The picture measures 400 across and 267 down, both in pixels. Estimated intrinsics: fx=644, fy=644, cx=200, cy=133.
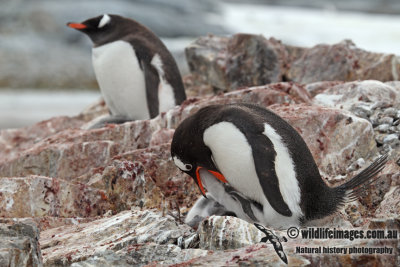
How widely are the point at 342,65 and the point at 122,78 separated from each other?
2286 millimetres

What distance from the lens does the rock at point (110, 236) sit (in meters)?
3.08

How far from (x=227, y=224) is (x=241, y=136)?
698mm

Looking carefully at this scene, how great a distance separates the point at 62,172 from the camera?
5148 millimetres

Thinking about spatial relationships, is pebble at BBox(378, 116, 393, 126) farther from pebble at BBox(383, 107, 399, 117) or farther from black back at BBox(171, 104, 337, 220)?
black back at BBox(171, 104, 337, 220)

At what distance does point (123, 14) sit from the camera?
72.8 feet

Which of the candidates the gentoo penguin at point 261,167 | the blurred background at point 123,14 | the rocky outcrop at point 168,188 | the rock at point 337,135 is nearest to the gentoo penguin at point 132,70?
the rocky outcrop at point 168,188

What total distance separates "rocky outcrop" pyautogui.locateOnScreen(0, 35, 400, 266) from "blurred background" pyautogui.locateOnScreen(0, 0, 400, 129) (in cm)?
814

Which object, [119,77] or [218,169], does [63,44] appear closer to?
[119,77]

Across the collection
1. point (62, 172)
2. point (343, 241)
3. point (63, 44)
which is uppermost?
point (343, 241)

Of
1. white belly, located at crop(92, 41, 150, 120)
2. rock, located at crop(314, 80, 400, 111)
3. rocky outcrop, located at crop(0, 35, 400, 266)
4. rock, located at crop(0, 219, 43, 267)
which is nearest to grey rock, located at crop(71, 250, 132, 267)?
rocky outcrop, located at crop(0, 35, 400, 266)

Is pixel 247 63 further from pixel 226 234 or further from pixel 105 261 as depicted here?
pixel 105 261

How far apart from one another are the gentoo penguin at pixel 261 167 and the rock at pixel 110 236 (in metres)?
0.38

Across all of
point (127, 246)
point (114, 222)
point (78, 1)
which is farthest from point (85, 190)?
point (78, 1)

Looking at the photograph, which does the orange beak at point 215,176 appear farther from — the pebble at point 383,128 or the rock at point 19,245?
the pebble at point 383,128
